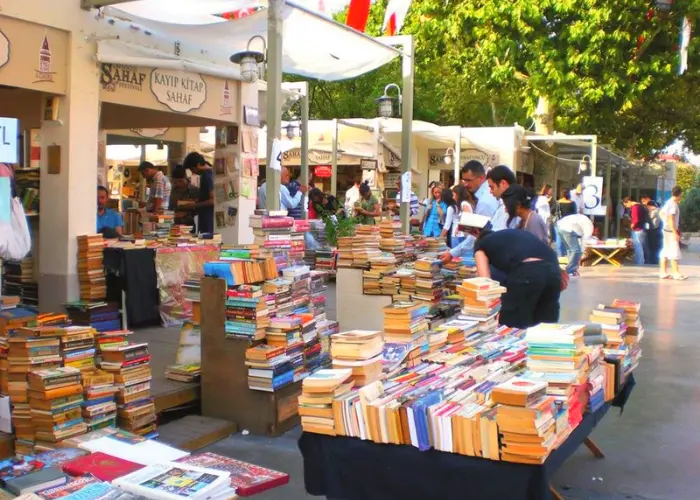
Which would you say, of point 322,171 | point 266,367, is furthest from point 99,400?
point 322,171

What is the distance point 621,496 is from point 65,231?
545 cm

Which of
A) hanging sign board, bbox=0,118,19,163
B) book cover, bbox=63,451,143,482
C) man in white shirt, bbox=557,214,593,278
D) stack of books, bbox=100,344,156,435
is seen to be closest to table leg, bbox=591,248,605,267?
man in white shirt, bbox=557,214,593,278

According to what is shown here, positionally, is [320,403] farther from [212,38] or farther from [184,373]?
[212,38]

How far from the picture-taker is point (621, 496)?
430 cm

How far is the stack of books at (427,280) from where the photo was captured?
302 inches

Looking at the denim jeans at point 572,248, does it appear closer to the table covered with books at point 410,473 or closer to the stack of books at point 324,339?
the stack of books at point 324,339

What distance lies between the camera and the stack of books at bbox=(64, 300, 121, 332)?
696 centimetres

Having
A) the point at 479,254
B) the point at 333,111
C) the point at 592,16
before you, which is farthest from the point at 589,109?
the point at 479,254

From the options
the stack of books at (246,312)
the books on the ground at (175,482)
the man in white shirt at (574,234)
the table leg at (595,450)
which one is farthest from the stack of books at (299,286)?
the man in white shirt at (574,234)

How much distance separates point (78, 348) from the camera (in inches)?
185

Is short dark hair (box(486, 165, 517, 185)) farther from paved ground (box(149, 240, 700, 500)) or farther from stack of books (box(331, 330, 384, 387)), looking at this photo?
stack of books (box(331, 330, 384, 387))

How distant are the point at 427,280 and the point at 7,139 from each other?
14.9 ft

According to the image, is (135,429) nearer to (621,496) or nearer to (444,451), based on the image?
(444,451)

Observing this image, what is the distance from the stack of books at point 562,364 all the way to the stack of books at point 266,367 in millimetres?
2162
